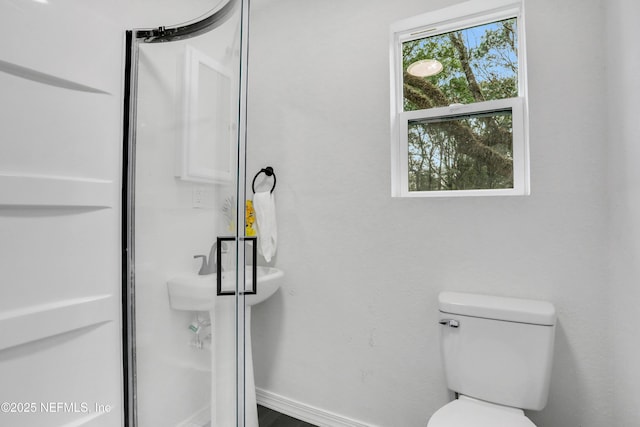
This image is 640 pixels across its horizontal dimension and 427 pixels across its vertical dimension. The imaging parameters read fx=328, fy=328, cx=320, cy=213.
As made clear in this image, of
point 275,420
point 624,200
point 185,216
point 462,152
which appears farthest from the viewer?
point 275,420

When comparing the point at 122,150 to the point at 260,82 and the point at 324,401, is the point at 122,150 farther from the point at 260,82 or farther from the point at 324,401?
the point at 324,401

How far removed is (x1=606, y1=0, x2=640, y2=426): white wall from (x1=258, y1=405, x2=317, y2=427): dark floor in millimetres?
1365

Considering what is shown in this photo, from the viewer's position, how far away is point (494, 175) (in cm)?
149

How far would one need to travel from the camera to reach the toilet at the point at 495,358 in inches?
45.2

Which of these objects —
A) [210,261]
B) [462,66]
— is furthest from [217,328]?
[462,66]

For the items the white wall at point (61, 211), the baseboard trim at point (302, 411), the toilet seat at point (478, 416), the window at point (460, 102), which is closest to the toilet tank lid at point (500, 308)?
the toilet seat at point (478, 416)

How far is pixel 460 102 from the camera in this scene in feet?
5.19

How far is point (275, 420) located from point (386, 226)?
3.96 ft

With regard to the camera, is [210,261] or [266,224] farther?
[266,224]

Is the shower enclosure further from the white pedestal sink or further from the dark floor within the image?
the dark floor

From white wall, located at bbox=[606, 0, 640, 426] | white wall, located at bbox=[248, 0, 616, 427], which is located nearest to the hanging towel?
white wall, located at bbox=[248, 0, 616, 427]

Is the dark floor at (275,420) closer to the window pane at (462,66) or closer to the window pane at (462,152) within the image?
the window pane at (462,152)

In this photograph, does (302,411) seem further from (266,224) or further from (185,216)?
(185,216)

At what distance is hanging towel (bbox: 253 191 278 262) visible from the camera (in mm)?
1839
